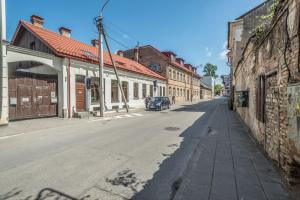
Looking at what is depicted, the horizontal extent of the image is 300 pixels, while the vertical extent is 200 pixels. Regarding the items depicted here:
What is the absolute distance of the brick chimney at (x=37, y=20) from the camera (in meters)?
17.6

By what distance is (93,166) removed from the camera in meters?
4.97

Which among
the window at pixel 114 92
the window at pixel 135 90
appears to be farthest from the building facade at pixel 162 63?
the window at pixel 114 92

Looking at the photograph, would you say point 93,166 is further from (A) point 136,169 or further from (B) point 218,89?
(B) point 218,89

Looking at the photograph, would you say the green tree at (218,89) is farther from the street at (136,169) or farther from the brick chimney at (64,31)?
the street at (136,169)

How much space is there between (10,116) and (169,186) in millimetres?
11315

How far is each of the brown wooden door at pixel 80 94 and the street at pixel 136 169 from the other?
7595 mm

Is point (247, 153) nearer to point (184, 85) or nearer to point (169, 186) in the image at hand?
point (169, 186)

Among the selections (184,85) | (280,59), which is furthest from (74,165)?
(184,85)

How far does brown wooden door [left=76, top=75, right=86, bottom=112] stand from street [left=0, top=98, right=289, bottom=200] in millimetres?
A: 7595

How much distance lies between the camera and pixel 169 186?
3.94 meters

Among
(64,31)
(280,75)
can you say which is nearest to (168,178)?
(280,75)

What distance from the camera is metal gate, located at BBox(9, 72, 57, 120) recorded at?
11.7m

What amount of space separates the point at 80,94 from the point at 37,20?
8.37m

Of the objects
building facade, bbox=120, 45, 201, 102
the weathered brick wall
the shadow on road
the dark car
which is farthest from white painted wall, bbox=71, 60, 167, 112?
the weathered brick wall
